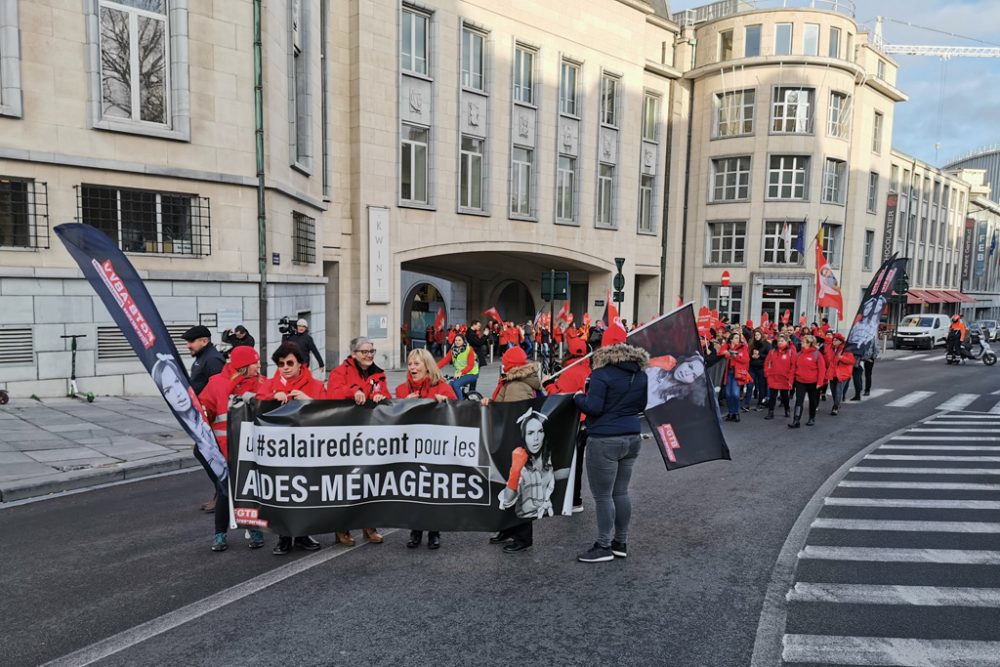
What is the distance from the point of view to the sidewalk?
25.2ft

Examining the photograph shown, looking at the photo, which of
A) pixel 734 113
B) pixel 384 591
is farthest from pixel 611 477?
pixel 734 113

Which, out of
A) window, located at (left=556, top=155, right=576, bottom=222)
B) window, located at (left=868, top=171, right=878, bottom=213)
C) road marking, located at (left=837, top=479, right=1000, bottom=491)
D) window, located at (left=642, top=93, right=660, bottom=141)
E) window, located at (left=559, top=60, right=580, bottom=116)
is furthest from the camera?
window, located at (left=868, top=171, right=878, bottom=213)

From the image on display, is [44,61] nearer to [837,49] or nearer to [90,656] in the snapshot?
[90,656]

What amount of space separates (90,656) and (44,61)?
42.0ft

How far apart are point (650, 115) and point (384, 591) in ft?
104

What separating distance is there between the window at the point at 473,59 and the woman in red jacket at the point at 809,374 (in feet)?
51.9

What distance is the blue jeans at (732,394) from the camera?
42.3 ft

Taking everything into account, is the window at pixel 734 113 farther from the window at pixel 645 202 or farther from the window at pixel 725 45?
the window at pixel 645 202

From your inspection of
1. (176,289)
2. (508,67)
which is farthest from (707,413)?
(508,67)

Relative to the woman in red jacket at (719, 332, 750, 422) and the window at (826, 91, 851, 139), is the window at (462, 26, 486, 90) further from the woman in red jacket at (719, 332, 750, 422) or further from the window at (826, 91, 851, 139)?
the window at (826, 91, 851, 139)

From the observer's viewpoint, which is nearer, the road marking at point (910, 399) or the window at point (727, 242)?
the road marking at point (910, 399)

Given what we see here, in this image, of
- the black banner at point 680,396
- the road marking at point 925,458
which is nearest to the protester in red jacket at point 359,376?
the black banner at point 680,396

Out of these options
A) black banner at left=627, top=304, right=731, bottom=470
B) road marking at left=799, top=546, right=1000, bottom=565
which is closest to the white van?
road marking at left=799, top=546, right=1000, bottom=565

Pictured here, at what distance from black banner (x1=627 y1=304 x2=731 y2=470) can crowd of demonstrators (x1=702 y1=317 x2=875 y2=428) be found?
6379mm
